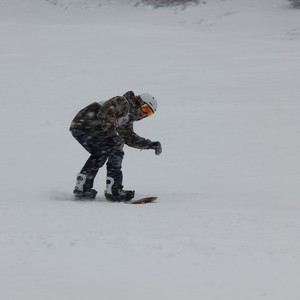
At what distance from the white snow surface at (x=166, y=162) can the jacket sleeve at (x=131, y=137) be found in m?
Answer: 0.88

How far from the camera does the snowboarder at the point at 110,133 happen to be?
7.39 meters

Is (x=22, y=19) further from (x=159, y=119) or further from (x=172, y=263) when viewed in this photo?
(x=172, y=263)

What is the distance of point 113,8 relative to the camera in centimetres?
3050

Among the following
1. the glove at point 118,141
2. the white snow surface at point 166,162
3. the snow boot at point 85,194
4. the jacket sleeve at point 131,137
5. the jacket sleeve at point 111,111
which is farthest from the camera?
the snow boot at point 85,194

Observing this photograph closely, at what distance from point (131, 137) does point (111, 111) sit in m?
0.65

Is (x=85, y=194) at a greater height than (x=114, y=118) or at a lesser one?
lesser

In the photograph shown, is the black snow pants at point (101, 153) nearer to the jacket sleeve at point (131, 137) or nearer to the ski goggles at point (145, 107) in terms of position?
the jacket sleeve at point (131, 137)

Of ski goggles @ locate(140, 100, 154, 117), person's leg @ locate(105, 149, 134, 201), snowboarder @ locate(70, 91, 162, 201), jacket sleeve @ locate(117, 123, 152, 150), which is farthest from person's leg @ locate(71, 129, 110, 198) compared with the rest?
ski goggles @ locate(140, 100, 154, 117)

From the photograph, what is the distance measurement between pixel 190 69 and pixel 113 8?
13917 mm

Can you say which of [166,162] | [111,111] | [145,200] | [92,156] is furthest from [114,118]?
[166,162]

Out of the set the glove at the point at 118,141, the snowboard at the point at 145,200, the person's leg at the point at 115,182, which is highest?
the glove at the point at 118,141

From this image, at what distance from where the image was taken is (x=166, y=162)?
10.7m

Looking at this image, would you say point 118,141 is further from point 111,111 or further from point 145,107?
point 145,107

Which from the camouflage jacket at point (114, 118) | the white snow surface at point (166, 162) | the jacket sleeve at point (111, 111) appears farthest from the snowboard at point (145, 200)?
the jacket sleeve at point (111, 111)
